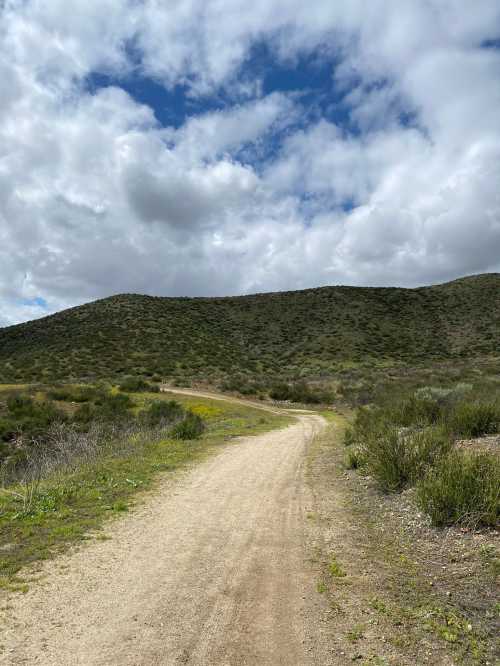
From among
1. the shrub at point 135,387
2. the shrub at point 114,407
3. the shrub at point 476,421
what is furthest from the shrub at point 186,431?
the shrub at point 135,387

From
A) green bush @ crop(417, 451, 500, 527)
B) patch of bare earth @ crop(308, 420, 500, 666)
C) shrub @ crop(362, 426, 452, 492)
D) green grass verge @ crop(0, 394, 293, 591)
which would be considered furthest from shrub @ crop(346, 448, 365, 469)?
green grass verge @ crop(0, 394, 293, 591)

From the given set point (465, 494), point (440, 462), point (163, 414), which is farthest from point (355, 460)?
point (163, 414)

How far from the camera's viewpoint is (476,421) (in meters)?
11.7

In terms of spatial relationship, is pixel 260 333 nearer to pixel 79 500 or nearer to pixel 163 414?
pixel 163 414

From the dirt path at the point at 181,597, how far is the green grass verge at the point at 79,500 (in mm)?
477

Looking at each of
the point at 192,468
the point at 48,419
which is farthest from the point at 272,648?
the point at 48,419

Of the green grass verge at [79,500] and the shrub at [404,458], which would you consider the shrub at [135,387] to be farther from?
the shrub at [404,458]

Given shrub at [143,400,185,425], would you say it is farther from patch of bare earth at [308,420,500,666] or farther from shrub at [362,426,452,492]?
patch of bare earth at [308,420,500,666]

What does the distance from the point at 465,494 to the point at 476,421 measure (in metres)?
5.57

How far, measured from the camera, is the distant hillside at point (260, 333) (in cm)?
5272

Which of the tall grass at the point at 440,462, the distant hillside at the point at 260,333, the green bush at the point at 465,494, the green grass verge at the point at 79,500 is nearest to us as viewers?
the green grass verge at the point at 79,500

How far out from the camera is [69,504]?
8398mm

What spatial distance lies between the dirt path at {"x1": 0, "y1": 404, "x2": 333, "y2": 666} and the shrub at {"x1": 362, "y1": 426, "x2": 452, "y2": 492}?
6.54 ft

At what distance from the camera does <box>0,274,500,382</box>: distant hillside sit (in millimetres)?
52719
